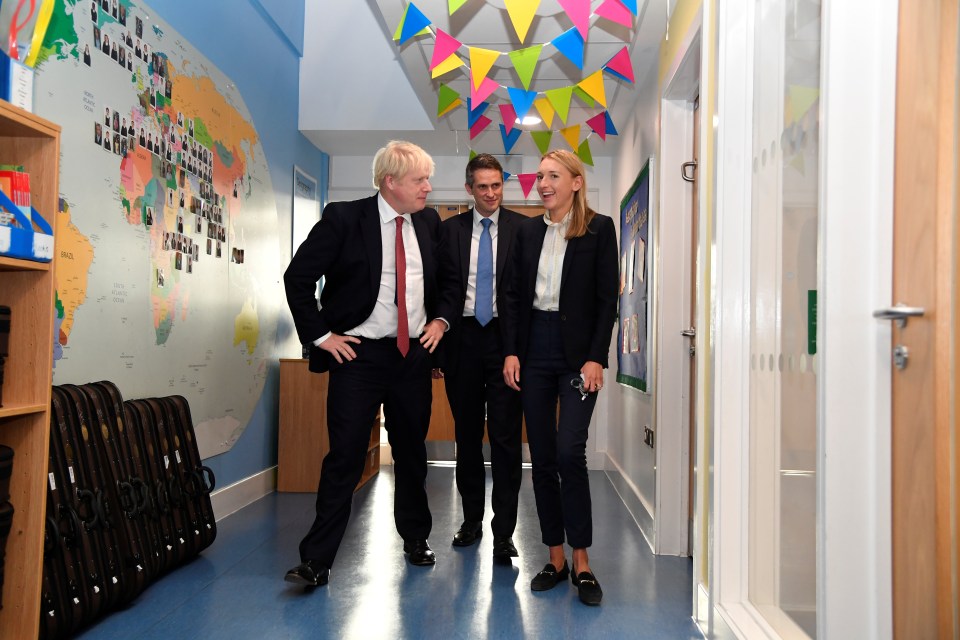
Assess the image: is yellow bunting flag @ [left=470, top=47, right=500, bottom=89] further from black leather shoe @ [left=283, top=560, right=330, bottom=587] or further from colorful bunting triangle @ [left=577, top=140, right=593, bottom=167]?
black leather shoe @ [left=283, top=560, right=330, bottom=587]

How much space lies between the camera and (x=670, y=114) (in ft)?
11.8

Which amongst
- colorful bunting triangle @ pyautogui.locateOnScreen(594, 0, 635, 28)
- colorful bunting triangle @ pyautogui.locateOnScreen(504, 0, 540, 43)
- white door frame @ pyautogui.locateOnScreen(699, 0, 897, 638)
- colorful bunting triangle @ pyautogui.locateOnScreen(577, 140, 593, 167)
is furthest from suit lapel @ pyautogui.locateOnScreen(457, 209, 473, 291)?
colorful bunting triangle @ pyautogui.locateOnScreen(577, 140, 593, 167)

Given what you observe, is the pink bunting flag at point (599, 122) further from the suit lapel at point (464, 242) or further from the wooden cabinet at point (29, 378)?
the wooden cabinet at point (29, 378)

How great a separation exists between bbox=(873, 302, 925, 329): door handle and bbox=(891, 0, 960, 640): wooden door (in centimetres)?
1

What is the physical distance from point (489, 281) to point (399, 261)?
0.45 m

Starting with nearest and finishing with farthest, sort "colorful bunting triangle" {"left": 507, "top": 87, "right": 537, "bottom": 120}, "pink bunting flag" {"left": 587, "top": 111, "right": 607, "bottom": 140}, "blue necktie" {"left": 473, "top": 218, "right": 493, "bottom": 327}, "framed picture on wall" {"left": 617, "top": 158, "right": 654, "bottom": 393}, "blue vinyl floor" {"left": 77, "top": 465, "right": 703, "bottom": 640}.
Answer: "blue vinyl floor" {"left": 77, "top": 465, "right": 703, "bottom": 640}
"blue necktie" {"left": 473, "top": 218, "right": 493, "bottom": 327}
"framed picture on wall" {"left": 617, "top": 158, "right": 654, "bottom": 393}
"colorful bunting triangle" {"left": 507, "top": 87, "right": 537, "bottom": 120}
"pink bunting flag" {"left": 587, "top": 111, "right": 607, "bottom": 140}

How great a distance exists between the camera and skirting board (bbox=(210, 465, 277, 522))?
3.96 m

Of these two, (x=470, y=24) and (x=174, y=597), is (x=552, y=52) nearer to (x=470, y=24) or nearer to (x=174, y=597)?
(x=470, y=24)

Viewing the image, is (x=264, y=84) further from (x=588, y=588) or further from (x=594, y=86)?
(x=588, y=588)

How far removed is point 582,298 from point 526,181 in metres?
3.27

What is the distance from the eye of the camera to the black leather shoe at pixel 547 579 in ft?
9.19

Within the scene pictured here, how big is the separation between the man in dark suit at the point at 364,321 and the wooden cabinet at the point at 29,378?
92 cm

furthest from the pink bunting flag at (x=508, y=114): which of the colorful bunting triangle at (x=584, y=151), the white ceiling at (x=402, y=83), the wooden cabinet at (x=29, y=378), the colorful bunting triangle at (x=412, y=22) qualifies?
the wooden cabinet at (x=29, y=378)

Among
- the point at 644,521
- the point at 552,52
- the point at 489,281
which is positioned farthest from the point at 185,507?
the point at 552,52
